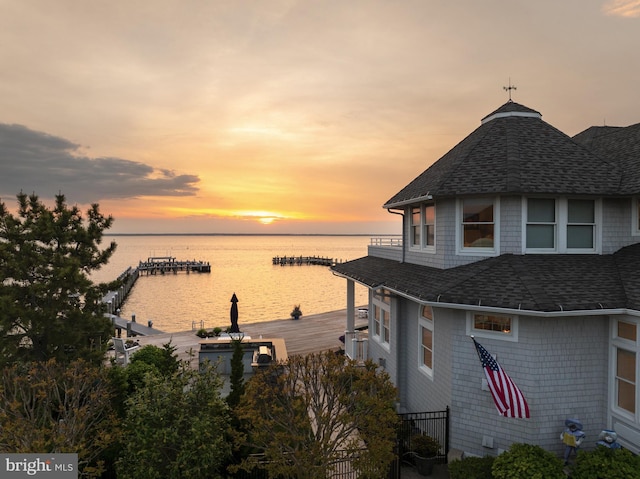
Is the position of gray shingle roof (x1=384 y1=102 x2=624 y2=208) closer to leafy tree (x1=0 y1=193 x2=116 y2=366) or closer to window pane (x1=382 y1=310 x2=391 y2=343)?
window pane (x1=382 y1=310 x2=391 y2=343)

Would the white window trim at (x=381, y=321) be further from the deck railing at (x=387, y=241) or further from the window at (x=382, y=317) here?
the deck railing at (x=387, y=241)

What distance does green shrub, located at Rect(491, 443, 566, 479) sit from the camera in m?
8.43

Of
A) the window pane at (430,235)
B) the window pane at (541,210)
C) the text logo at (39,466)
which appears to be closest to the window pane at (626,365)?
the window pane at (541,210)

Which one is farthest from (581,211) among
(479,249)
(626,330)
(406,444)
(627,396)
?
(406,444)

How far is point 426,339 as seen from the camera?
13.2m

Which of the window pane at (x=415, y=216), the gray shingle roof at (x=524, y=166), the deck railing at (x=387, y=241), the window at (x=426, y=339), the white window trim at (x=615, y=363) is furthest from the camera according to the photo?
the deck railing at (x=387, y=241)

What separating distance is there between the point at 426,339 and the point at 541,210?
5.46 metres

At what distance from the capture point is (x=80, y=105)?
2562 cm

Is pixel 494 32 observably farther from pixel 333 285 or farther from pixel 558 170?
pixel 333 285

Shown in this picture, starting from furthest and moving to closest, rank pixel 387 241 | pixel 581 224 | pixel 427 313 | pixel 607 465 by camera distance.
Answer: pixel 387 241
pixel 427 313
pixel 581 224
pixel 607 465

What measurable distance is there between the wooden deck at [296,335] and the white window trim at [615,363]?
574 inches

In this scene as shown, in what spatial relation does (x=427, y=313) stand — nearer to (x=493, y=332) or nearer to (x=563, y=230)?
(x=493, y=332)

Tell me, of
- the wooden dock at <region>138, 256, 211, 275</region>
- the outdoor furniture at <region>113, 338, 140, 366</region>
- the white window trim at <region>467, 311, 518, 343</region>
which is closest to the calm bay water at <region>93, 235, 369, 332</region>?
the wooden dock at <region>138, 256, 211, 275</region>

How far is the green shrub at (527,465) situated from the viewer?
27.7 feet
